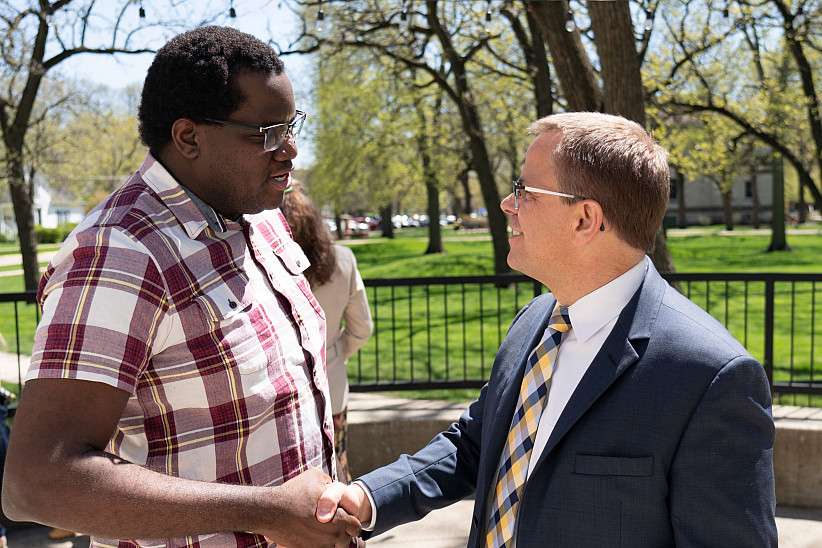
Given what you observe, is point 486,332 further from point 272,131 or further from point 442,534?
point 272,131

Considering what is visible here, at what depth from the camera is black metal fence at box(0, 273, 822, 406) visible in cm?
571

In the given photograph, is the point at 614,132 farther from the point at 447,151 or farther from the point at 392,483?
the point at 447,151

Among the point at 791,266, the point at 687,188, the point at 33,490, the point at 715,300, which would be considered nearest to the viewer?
the point at 33,490

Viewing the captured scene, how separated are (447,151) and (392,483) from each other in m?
20.5

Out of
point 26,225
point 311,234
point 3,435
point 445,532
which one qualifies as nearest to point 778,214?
point 26,225

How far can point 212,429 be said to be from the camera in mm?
1616

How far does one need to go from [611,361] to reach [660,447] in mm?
212

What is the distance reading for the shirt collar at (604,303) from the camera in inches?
69.3

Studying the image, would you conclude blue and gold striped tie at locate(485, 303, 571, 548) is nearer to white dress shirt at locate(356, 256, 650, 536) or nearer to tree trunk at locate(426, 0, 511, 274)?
white dress shirt at locate(356, 256, 650, 536)

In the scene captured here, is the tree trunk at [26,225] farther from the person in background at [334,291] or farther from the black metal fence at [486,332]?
the person in background at [334,291]

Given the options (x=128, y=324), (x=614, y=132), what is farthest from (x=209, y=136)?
(x=614, y=132)

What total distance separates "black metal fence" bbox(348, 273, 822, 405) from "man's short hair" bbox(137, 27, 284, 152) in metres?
2.98

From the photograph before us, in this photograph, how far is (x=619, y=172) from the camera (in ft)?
5.55

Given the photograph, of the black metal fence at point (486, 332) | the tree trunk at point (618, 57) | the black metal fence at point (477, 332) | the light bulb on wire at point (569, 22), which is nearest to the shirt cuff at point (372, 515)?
the black metal fence at point (477, 332)
